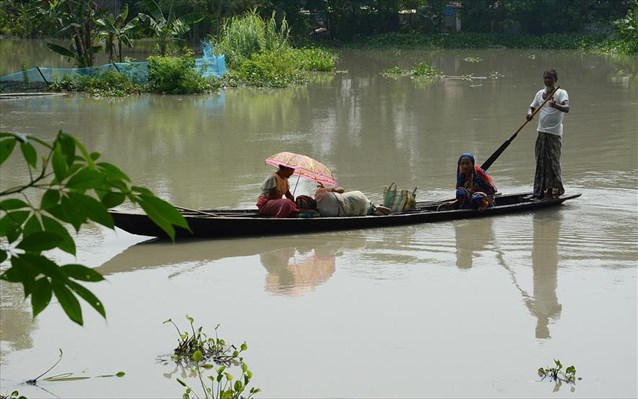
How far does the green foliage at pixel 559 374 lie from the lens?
499 cm

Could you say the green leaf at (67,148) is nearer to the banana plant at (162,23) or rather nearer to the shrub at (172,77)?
the shrub at (172,77)

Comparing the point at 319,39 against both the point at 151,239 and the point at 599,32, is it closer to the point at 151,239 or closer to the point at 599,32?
the point at 599,32

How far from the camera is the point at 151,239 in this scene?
8141 mm

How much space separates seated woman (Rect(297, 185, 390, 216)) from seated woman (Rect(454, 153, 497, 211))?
0.75 meters

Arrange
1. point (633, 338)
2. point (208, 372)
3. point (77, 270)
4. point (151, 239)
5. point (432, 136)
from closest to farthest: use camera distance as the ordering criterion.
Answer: point (77, 270), point (208, 372), point (633, 338), point (151, 239), point (432, 136)

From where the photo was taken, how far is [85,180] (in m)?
1.51

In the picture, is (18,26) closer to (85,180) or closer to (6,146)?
(6,146)

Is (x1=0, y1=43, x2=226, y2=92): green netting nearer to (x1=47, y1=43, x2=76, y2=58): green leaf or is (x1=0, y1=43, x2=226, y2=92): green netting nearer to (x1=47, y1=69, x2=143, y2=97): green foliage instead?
(x1=47, y1=69, x2=143, y2=97): green foliage

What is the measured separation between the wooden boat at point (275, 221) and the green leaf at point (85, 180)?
5.90 metres

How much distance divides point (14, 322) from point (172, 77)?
14588 millimetres

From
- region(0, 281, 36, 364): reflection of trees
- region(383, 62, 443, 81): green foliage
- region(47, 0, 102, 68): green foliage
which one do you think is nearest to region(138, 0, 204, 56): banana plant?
region(47, 0, 102, 68): green foliage

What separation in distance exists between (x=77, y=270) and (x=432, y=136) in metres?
13.5

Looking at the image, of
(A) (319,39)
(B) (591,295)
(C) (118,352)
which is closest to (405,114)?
(B) (591,295)

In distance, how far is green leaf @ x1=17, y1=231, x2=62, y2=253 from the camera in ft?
4.95
